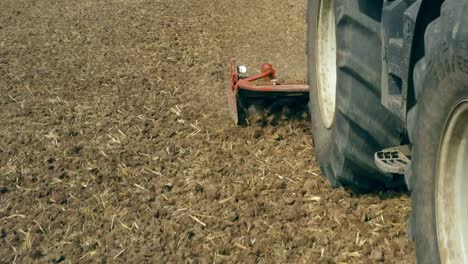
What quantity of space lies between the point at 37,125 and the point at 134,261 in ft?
6.64

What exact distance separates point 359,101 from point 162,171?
1.53 metres

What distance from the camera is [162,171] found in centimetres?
396

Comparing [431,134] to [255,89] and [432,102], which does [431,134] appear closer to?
[432,102]

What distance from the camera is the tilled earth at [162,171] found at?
316cm

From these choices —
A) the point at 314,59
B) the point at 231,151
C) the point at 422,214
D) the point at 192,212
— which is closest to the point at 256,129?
the point at 231,151

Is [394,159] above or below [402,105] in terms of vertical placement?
below

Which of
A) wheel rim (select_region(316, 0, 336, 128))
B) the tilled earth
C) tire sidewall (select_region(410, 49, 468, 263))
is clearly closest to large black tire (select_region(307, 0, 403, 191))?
the tilled earth

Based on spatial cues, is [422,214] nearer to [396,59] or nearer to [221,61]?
[396,59]

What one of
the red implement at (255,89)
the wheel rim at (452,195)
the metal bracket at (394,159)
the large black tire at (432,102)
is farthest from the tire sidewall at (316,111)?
the wheel rim at (452,195)

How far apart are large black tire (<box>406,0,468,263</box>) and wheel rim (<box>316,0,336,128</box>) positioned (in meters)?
1.39

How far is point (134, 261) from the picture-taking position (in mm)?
3080

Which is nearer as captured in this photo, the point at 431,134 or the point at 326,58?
the point at 431,134

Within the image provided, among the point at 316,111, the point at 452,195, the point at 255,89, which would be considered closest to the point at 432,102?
the point at 452,195

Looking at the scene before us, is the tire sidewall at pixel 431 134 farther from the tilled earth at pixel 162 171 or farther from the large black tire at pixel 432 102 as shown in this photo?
the tilled earth at pixel 162 171
